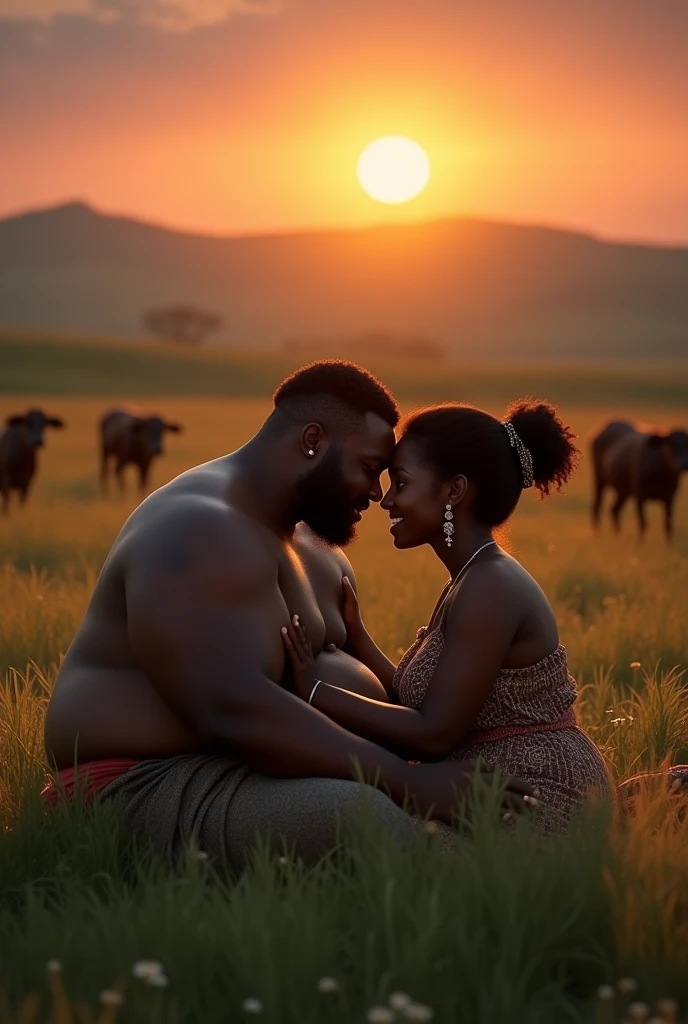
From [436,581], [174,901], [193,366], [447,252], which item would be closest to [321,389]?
[174,901]

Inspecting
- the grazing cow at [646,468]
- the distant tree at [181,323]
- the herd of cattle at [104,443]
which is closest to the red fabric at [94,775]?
the grazing cow at [646,468]

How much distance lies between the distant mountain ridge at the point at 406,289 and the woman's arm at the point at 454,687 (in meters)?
146

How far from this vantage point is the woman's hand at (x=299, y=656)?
4.28 metres

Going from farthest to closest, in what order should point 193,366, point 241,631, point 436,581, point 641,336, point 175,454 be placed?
point 641,336 → point 193,366 → point 175,454 → point 436,581 → point 241,631

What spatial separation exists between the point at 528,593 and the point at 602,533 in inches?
533

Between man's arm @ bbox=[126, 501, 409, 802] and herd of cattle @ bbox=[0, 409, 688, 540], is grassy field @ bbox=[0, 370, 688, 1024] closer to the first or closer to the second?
man's arm @ bbox=[126, 501, 409, 802]

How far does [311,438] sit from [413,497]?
0.42 meters

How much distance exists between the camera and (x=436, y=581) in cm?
1070

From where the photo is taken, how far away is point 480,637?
14.3ft

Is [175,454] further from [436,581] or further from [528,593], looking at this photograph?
[528,593]

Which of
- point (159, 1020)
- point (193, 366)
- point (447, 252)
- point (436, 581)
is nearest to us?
point (159, 1020)

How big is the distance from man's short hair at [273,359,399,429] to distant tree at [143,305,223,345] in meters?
126

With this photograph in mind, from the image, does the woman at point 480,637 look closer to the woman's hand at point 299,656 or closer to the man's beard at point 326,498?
the woman's hand at point 299,656

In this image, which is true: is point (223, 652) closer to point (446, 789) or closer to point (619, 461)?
point (446, 789)
